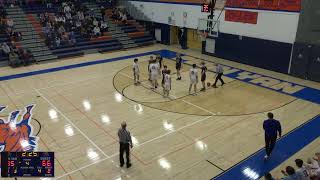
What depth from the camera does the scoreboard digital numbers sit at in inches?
231

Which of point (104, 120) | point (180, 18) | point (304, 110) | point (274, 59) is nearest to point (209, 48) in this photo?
point (180, 18)

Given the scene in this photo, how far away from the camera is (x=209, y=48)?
24.5 metres

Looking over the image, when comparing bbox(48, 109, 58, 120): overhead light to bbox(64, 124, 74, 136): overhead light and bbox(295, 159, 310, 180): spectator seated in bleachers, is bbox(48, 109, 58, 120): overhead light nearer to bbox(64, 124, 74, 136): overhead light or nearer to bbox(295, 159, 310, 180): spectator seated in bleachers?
bbox(64, 124, 74, 136): overhead light

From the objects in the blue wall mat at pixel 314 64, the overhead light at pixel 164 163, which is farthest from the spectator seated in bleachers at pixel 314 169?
the blue wall mat at pixel 314 64

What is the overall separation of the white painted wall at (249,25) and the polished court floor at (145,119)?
2778 millimetres

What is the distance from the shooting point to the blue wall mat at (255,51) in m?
19.7

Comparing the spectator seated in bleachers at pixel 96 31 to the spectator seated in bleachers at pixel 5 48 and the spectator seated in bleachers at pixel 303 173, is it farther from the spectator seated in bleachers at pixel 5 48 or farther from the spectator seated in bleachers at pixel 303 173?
the spectator seated in bleachers at pixel 303 173

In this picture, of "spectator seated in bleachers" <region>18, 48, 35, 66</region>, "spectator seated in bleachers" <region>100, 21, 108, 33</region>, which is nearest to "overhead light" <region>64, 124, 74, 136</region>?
"spectator seated in bleachers" <region>18, 48, 35, 66</region>

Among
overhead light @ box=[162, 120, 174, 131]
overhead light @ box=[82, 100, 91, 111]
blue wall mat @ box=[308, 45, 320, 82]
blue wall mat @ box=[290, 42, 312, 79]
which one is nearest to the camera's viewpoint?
overhead light @ box=[162, 120, 174, 131]

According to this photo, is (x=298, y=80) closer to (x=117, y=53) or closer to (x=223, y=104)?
(x=223, y=104)

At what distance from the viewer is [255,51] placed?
835 inches

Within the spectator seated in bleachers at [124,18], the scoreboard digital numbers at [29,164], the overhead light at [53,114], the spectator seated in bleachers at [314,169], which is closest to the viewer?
the scoreboard digital numbers at [29,164]

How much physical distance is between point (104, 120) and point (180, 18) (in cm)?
1623

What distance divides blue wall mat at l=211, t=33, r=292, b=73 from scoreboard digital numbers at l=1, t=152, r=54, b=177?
17555 millimetres
